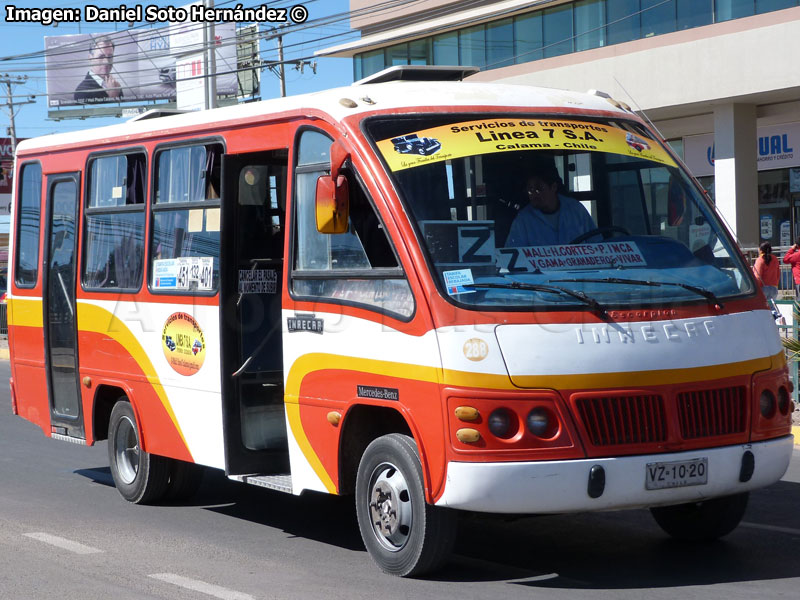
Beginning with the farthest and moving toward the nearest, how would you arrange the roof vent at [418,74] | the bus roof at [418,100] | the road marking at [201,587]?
the roof vent at [418,74] → the bus roof at [418,100] → the road marking at [201,587]

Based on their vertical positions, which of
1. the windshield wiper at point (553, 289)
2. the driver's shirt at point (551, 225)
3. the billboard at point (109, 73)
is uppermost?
the billboard at point (109, 73)

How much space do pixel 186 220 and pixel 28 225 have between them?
111 inches

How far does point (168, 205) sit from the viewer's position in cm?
901

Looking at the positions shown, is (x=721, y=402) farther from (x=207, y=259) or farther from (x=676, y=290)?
(x=207, y=259)

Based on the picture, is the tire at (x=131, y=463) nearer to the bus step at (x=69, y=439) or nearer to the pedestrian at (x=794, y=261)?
the bus step at (x=69, y=439)

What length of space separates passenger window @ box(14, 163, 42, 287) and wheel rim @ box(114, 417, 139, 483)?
1.84 meters

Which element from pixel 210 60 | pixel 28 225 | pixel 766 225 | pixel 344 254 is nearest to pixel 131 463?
pixel 28 225

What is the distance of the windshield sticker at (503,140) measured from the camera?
7.00 meters

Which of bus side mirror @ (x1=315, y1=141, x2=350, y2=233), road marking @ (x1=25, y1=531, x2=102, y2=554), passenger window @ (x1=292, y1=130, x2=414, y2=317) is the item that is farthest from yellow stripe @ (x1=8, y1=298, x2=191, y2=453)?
bus side mirror @ (x1=315, y1=141, x2=350, y2=233)

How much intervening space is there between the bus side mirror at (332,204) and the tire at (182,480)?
3191 mm

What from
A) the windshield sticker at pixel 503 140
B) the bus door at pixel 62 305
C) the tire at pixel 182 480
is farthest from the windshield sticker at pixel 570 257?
the bus door at pixel 62 305

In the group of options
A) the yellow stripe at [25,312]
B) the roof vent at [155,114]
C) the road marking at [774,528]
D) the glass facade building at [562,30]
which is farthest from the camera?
the glass facade building at [562,30]

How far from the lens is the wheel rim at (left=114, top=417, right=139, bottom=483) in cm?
959

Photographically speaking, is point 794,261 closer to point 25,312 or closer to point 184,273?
point 25,312
